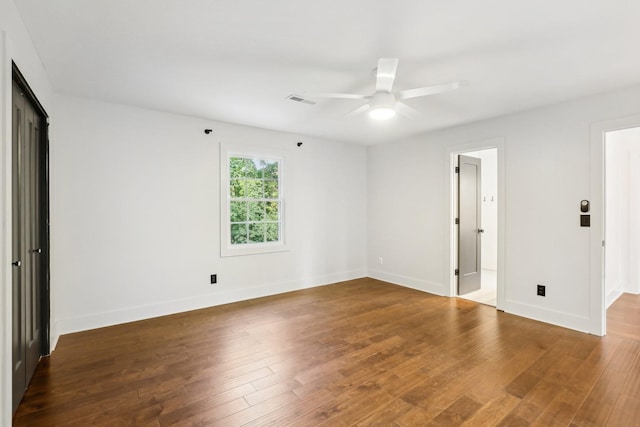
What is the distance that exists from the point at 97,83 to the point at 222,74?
1.29m

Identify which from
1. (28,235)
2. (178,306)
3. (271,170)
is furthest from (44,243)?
(271,170)

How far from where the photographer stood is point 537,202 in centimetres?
371

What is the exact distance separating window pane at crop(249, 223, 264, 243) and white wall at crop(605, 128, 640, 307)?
4.84 meters

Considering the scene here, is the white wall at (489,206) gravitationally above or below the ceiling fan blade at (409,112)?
below

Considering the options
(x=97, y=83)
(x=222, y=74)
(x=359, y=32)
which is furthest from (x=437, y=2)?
(x=97, y=83)

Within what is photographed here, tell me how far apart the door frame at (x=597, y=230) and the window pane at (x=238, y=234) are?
4.23m

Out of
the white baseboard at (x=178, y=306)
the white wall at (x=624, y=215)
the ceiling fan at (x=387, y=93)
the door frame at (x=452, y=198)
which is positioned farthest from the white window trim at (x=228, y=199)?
the white wall at (x=624, y=215)

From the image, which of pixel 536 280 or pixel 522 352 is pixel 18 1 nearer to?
pixel 522 352

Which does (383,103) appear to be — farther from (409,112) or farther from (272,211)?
(272,211)

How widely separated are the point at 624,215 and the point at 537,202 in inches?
85.2

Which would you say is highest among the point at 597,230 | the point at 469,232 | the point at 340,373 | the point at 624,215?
the point at 624,215

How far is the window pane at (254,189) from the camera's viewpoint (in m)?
4.68

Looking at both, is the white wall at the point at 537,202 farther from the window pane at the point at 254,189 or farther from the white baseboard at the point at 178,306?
the window pane at the point at 254,189

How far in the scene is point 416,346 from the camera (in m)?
3.00
